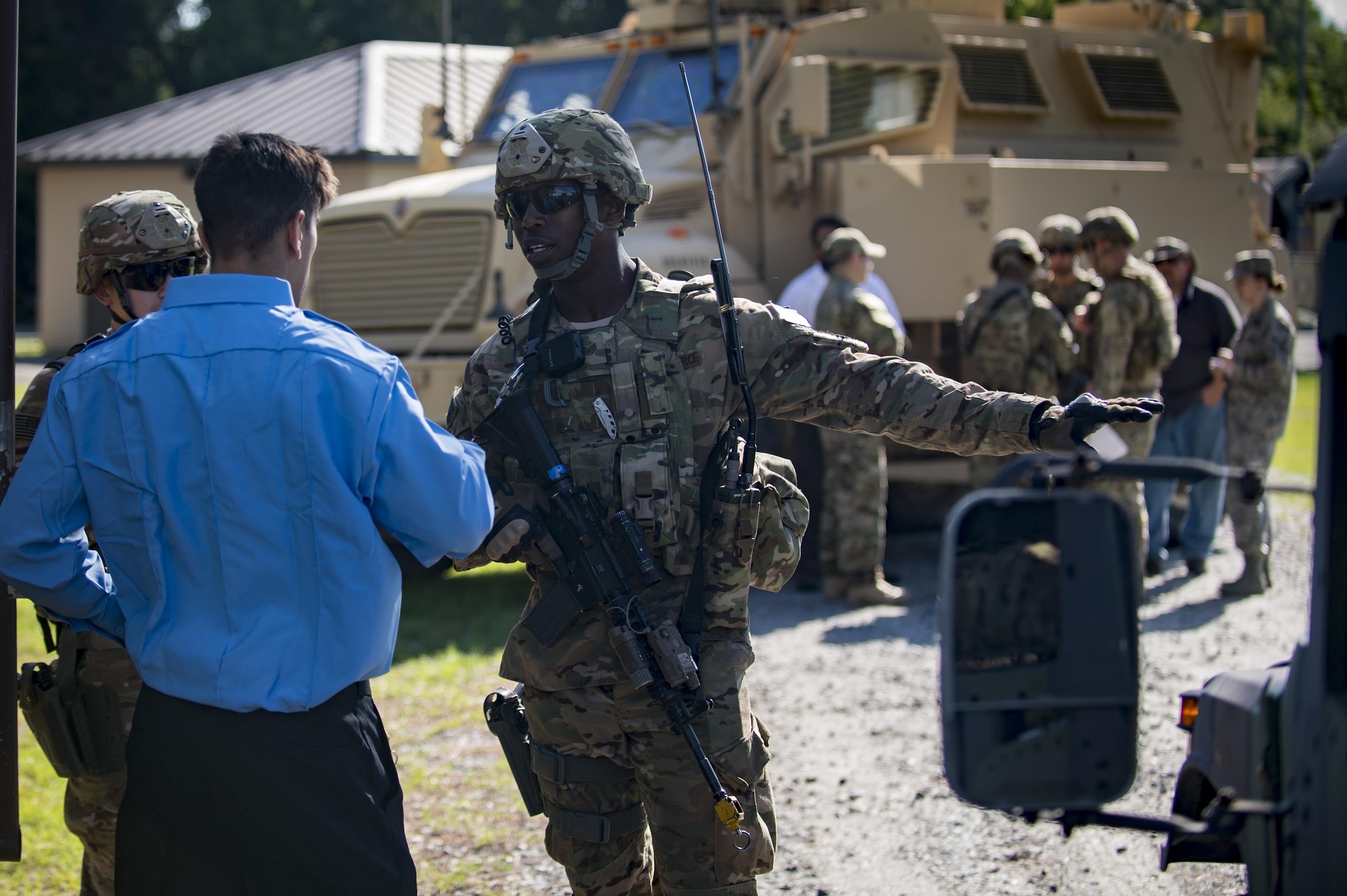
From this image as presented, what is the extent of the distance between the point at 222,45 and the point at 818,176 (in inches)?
1153

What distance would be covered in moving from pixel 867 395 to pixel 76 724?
1829mm

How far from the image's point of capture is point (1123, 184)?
323 inches

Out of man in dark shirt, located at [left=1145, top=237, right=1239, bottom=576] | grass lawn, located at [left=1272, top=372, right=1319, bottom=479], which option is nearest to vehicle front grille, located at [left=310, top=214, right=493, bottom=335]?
man in dark shirt, located at [left=1145, top=237, right=1239, bottom=576]

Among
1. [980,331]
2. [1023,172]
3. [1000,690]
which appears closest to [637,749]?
[1000,690]

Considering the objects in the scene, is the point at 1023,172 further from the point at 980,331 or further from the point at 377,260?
the point at 377,260

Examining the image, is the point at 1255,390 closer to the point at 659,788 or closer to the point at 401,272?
the point at 401,272

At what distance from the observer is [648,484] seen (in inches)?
110

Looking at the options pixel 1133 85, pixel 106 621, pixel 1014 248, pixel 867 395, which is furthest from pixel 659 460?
pixel 1133 85

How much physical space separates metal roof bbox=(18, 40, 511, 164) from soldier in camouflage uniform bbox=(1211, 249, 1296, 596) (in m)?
15.4

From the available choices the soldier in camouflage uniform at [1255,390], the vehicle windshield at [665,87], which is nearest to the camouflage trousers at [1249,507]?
the soldier in camouflage uniform at [1255,390]

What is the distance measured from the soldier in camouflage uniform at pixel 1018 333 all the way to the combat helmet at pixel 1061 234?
0.25m

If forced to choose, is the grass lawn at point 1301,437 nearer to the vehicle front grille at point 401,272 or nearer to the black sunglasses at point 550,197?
the vehicle front grille at point 401,272

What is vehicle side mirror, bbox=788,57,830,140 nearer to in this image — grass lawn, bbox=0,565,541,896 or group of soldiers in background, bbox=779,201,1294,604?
group of soldiers in background, bbox=779,201,1294,604

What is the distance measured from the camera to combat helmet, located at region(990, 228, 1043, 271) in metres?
6.80
